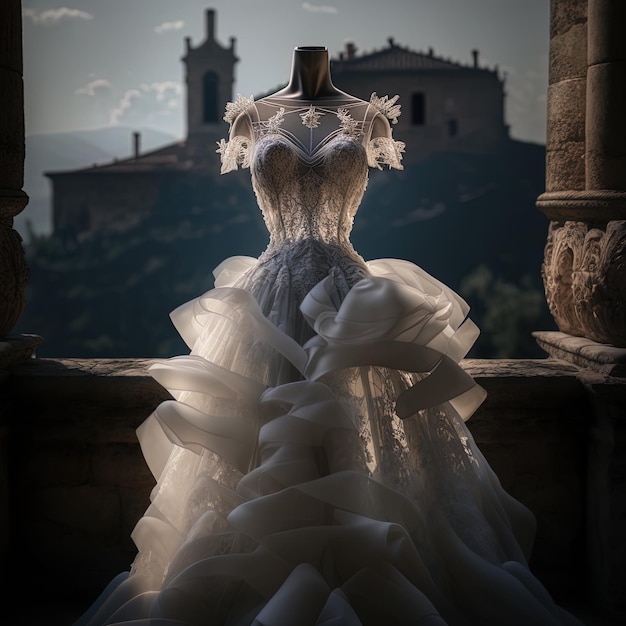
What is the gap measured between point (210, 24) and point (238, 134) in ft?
34.8

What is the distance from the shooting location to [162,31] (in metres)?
12.5

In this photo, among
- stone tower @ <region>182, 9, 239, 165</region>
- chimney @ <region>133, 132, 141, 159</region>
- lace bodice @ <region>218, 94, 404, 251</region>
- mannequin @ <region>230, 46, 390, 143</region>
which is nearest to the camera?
lace bodice @ <region>218, 94, 404, 251</region>

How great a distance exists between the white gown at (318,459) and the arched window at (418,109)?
9460 mm

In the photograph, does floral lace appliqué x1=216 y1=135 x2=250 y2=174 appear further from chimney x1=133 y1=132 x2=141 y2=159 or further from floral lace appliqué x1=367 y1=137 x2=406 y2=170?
chimney x1=133 y1=132 x2=141 y2=159

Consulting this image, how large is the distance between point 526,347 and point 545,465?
31.4 feet

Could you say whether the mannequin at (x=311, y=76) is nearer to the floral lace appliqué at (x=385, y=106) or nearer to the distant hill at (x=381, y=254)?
the floral lace appliqué at (x=385, y=106)

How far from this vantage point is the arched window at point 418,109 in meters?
11.6

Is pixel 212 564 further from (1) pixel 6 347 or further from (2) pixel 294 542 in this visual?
(1) pixel 6 347

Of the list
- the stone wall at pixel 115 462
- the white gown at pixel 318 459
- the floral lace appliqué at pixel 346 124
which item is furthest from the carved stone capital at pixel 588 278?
the floral lace appliqué at pixel 346 124

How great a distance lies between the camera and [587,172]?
296 cm

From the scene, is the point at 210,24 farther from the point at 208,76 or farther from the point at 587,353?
the point at 587,353

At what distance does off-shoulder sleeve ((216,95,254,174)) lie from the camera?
8.53 feet

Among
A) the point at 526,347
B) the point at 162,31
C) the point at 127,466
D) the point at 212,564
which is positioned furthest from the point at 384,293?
the point at 162,31

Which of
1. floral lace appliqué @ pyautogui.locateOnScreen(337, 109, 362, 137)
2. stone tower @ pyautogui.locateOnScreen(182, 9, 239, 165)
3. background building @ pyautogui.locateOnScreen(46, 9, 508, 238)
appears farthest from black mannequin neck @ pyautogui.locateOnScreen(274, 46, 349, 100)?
stone tower @ pyautogui.locateOnScreen(182, 9, 239, 165)
